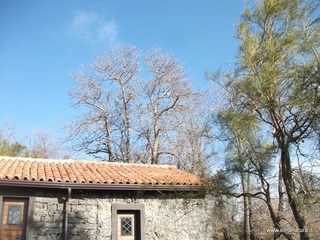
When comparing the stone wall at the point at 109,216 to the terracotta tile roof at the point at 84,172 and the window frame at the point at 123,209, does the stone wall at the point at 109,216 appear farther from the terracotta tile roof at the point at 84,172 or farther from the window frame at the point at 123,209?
the terracotta tile roof at the point at 84,172

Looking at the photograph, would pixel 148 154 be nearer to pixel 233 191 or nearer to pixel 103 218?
pixel 103 218

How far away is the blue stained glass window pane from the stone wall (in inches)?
13.3

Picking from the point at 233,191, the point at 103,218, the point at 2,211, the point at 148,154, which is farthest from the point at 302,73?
the point at 148,154

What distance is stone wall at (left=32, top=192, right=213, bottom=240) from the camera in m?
6.71

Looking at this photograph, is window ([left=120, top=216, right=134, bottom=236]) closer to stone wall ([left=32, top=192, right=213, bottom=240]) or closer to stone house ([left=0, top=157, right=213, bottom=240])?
stone house ([left=0, top=157, right=213, bottom=240])

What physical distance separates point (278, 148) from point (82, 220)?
174 inches

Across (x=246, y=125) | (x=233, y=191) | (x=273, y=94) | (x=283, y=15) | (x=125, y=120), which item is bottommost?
(x=233, y=191)

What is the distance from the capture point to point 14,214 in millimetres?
6617

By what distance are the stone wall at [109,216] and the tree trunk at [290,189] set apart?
1.93 m

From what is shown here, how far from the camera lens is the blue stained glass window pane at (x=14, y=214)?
6547 millimetres

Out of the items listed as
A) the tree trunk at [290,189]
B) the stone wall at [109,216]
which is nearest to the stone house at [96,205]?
the stone wall at [109,216]

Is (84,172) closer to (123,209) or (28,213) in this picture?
(123,209)

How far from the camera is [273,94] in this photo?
5137 mm

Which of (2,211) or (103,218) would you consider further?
(103,218)
